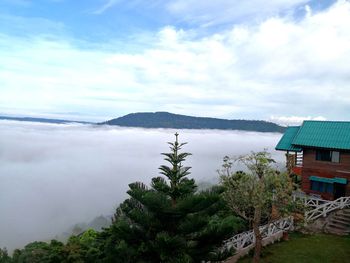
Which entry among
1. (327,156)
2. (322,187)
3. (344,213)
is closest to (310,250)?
(344,213)

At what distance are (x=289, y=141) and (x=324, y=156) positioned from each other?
3.01 meters

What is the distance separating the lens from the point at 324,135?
24250 millimetres

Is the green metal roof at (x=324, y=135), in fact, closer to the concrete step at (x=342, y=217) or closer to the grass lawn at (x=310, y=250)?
the concrete step at (x=342, y=217)

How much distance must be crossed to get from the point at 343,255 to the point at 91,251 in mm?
13509

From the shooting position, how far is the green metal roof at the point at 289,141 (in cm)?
2565

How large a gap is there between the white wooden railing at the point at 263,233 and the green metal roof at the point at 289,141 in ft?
22.0

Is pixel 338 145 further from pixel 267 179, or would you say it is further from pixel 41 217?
pixel 41 217

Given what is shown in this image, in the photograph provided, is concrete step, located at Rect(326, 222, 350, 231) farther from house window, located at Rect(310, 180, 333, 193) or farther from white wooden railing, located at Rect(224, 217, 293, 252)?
house window, located at Rect(310, 180, 333, 193)

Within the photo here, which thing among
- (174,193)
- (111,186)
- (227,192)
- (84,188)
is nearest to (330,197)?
(227,192)

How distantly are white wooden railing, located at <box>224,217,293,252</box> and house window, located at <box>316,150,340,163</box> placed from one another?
232 inches

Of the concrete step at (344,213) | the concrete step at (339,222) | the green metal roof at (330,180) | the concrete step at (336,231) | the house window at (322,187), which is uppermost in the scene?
the green metal roof at (330,180)

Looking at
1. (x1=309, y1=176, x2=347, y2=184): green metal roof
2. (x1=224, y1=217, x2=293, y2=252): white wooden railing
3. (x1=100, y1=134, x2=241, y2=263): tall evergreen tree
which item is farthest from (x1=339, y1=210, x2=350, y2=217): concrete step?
(x1=100, y1=134, x2=241, y2=263): tall evergreen tree

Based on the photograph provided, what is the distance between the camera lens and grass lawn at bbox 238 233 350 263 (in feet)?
53.7

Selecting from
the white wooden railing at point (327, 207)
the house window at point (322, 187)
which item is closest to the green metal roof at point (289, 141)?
the house window at point (322, 187)
